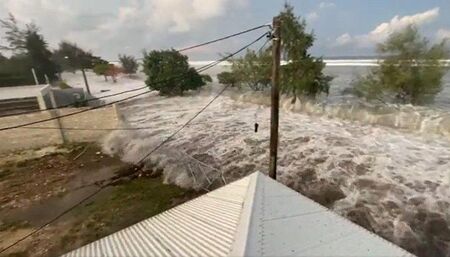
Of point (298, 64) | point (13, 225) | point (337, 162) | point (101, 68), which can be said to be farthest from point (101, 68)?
point (337, 162)

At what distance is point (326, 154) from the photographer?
54.5 feet

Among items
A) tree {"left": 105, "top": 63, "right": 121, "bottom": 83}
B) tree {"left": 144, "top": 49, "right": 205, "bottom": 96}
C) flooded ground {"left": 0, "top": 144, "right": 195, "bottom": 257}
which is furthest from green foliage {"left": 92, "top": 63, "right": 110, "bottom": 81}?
flooded ground {"left": 0, "top": 144, "right": 195, "bottom": 257}

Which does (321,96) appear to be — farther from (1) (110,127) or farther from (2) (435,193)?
(1) (110,127)

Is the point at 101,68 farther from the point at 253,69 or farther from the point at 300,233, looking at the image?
the point at 300,233

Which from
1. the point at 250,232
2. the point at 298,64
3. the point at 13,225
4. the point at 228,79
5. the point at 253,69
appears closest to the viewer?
the point at 250,232

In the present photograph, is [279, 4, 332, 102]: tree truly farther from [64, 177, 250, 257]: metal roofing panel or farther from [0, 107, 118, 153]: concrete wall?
[64, 177, 250, 257]: metal roofing panel

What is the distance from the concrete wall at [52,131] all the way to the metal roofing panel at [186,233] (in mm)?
16230

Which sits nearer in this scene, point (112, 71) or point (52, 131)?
point (52, 131)

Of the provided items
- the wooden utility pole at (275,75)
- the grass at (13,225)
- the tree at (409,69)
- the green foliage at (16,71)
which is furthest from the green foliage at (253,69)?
the green foliage at (16,71)

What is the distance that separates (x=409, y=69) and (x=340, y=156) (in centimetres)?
1489

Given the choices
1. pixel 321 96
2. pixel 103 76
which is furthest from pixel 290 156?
pixel 103 76

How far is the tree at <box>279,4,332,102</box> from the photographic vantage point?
26250 mm

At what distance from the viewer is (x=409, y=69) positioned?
81.6 ft

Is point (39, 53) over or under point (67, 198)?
over
